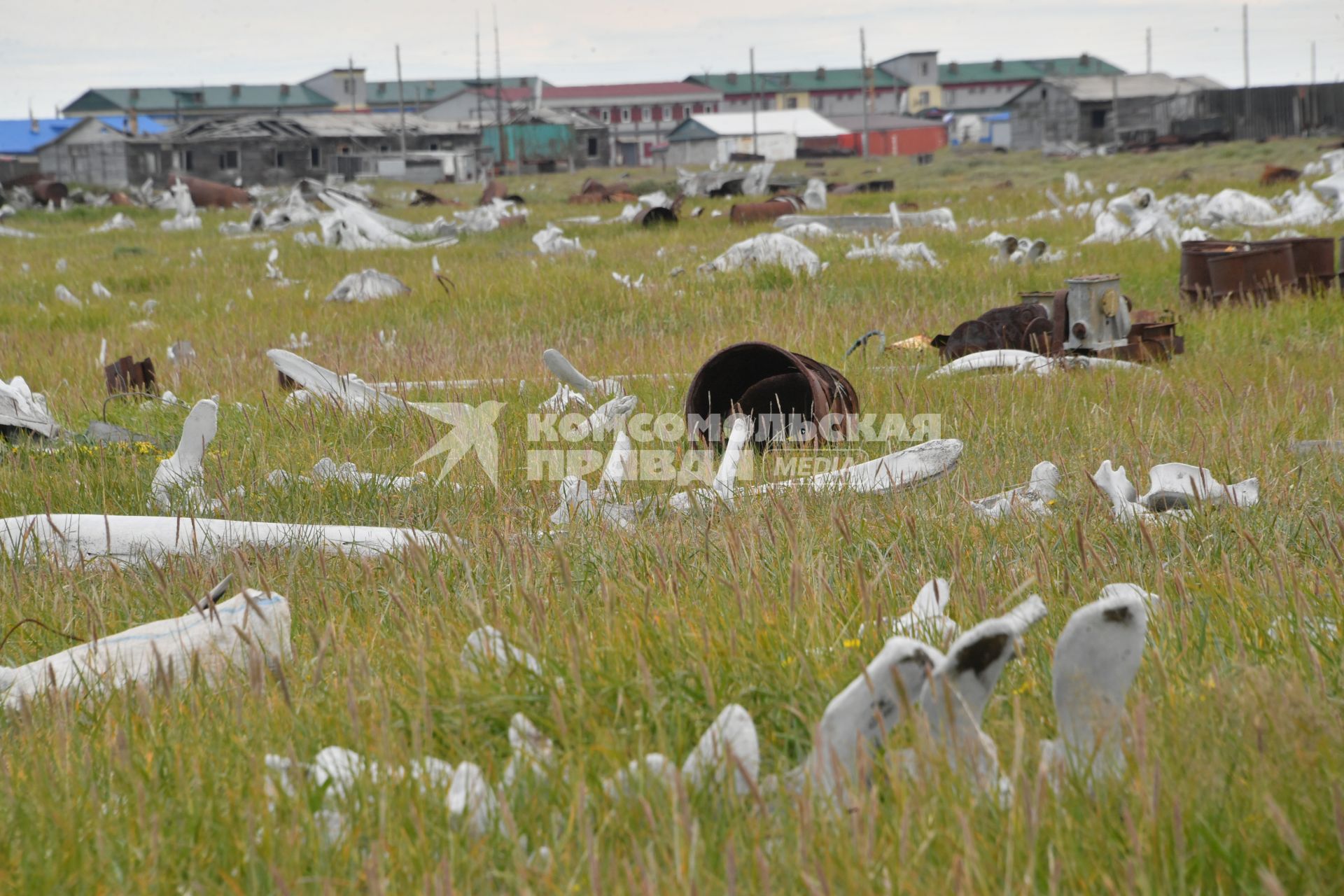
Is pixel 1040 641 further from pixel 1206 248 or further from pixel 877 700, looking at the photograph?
pixel 1206 248

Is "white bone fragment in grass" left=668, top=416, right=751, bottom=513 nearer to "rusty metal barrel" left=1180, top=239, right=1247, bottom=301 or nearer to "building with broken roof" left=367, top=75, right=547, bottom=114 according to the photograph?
"rusty metal barrel" left=1180, top=239, right=1247, bottom=301

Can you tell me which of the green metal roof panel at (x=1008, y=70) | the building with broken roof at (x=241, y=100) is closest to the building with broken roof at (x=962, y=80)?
the green metal roof panel at (x=1008, y=70)

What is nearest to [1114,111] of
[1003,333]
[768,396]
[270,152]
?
[270,152]

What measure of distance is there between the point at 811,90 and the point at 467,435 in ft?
388

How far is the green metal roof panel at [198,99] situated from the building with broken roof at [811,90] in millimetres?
38410

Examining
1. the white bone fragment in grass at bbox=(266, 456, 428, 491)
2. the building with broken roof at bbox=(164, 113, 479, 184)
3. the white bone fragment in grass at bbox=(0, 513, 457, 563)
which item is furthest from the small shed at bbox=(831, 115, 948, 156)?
the white bone fragment in grass at bbox=(0, 513, 457, 563)

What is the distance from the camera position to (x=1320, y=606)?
88.6 inches

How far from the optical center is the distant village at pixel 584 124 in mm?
60875

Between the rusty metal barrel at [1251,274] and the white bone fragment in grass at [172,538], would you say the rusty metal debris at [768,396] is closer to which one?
the white bone fragment in grass at [172,538]

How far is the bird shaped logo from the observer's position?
14.3 feet

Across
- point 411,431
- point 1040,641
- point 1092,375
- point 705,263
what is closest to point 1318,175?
point 705,263

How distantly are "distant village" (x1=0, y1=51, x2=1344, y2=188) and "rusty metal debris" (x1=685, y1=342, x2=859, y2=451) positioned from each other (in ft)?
152

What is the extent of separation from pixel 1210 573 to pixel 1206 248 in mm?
6232

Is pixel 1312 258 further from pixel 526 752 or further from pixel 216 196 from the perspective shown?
pixel 216 196
